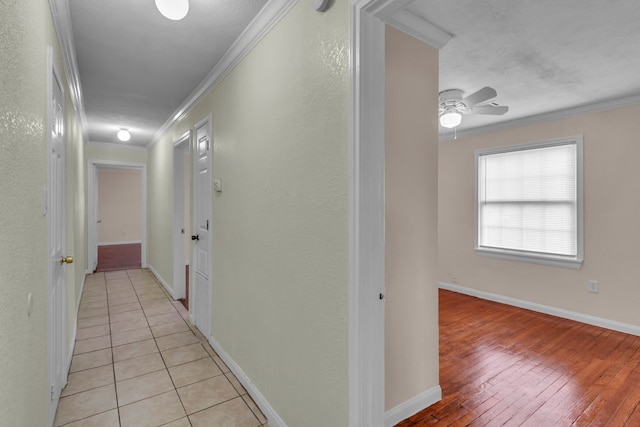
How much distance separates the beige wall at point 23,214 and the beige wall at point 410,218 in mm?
1611

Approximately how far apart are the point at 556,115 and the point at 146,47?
4.30 meters

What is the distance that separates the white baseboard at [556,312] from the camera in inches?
129

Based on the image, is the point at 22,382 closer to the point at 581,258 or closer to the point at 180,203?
the point at 180,203

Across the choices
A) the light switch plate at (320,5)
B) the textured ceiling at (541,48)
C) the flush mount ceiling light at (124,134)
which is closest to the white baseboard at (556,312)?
the textured ceiling at (541,48)

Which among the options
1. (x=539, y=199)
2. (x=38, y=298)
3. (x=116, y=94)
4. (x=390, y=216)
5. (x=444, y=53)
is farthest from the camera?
(x=539, y=199)

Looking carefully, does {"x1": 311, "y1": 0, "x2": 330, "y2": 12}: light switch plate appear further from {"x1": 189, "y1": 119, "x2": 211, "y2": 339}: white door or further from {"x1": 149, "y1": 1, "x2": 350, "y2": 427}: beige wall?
{"x1": 189, "y1": 119, "x2": 211, "y2": 339}: white door

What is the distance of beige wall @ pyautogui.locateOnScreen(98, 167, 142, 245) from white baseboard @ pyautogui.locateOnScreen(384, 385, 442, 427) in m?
9.27

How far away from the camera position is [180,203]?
164 inches

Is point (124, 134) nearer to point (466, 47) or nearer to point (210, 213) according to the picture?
point (210, 213)

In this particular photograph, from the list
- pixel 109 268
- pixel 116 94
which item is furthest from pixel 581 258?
pixel 109 268

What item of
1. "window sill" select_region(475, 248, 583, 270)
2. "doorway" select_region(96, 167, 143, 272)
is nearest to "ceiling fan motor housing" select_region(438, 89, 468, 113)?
"window sill" select_region(475, 248, 583, 270)

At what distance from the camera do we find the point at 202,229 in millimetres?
3135

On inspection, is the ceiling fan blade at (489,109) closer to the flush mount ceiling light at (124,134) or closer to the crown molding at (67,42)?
the crown molding at (67,42)

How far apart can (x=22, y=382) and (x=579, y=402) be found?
3062 millimetres
